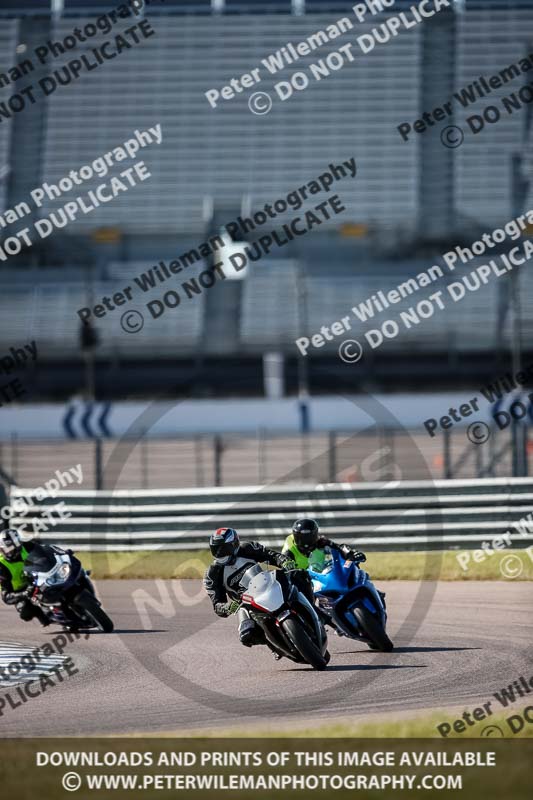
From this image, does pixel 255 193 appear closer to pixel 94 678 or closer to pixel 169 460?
pixel 169 460

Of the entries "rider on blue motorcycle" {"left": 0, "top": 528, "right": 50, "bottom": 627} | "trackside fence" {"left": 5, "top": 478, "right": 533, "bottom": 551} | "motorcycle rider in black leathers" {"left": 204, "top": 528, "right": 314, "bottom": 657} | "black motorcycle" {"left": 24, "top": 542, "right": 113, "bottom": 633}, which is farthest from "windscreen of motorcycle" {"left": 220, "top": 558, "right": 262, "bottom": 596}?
"trackside fence" {"left": 5, "top": 478, "right": 533, "bottom": 551}

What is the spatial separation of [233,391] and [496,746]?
29.5 m

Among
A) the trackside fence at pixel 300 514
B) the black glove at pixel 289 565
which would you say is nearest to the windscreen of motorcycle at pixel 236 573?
the black glove at pixel 289 565

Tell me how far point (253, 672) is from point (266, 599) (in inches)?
34.4

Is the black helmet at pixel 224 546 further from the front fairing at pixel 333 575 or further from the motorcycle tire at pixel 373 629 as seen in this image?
the motorcycle tire at pixel 373 629

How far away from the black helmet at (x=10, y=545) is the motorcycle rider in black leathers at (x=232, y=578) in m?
3.15

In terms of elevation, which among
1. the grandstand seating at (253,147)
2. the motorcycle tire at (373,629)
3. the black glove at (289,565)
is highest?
the grandstand seating at (253,147)

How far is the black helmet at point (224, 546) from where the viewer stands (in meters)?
10.1

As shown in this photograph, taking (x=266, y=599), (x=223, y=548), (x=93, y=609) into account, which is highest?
(x=223, y=548)

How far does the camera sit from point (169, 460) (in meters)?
29.4

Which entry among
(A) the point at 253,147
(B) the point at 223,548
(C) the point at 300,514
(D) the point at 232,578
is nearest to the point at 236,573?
(D) the point at 232,578

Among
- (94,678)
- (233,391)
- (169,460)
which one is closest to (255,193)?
(233,391)

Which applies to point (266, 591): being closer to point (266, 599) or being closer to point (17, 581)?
point (266, 599)

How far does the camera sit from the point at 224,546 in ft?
33.0
